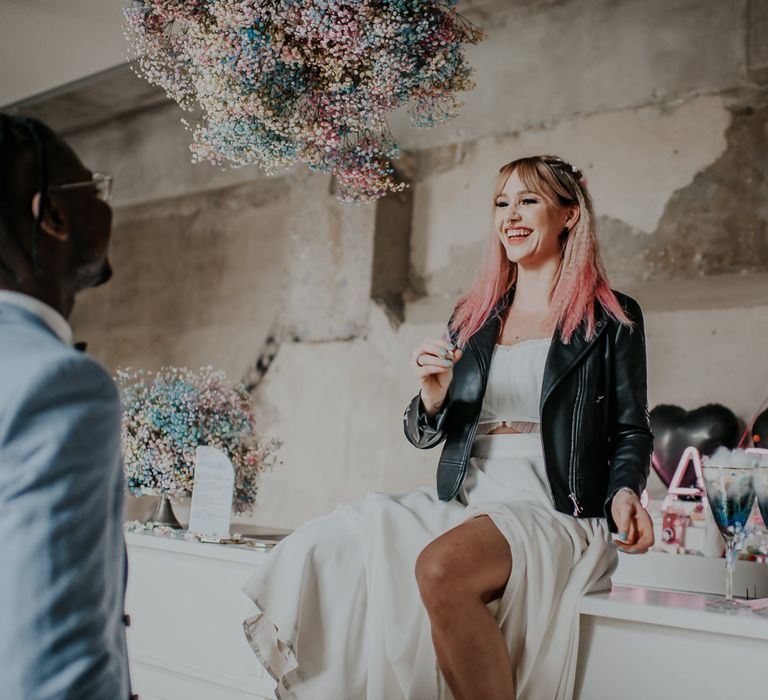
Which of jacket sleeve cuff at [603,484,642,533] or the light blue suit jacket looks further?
jacket sleeve cuff at [603,484,642,533]

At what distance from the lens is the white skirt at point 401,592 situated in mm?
1777

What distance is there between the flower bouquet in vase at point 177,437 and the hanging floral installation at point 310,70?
794mm

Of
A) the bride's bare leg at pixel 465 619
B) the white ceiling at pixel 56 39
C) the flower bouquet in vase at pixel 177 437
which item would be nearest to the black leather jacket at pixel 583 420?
the bride's bare leg at pixel 465 619

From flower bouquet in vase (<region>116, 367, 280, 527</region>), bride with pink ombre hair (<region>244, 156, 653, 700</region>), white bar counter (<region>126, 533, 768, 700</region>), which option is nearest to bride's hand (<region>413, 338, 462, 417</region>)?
bride with pink ombre hair (<region>244, 156, 653, 700</region>)

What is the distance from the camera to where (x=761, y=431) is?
3.62 meters

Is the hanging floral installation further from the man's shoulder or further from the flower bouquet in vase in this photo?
the man's shoulder

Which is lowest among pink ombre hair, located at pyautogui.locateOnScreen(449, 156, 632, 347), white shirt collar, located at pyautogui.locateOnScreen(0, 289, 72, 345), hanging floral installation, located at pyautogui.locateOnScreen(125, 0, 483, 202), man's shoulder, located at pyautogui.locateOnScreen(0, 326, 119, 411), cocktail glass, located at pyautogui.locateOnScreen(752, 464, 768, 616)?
cocktail glass, located at pyautogui.locateOnScreen(752, 464, 768, 616)

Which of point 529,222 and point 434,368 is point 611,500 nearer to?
point 434,368

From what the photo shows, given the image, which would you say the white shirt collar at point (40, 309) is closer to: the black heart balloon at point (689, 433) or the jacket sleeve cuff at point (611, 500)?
the jacket sleeve cuff at point (611, 500)

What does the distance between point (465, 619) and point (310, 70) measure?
1397mm

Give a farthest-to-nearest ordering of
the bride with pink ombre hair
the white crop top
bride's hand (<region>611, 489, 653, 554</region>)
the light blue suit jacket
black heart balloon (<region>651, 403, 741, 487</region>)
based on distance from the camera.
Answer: black heart balloon (<region>651, 403, 741, 487</region>), the white crop top, bride's hand (<region>611, 489, 653, 554</region>), the bride with pink ombre hair, the light blue suit jacket

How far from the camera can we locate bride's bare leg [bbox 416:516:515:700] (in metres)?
1.67

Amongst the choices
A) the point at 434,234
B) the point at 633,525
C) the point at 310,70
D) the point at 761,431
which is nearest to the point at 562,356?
the point at 633,525

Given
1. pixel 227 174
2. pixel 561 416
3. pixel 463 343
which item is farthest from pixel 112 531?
pixel 227 174
